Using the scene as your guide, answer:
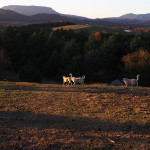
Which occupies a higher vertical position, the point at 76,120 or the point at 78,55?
the point at 78,55

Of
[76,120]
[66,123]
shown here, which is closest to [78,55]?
[76,120]

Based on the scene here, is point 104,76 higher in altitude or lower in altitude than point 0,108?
lower

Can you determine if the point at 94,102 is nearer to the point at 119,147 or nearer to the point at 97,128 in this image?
the point at 97,128

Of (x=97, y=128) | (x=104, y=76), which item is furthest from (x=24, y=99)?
(x=104, y=76)

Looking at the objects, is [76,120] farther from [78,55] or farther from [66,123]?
[78,55]

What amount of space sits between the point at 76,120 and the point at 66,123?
2.05 feet

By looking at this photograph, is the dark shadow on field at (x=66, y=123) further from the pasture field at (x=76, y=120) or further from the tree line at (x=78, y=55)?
the tree line at (x=78, y=55)

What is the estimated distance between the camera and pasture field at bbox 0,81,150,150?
7.94 meters

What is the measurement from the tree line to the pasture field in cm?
2359

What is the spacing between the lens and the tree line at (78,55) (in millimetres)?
41906

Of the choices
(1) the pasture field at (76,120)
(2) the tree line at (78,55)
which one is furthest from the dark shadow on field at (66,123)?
(2) the tree line at (78,55)

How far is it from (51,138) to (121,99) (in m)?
7.60

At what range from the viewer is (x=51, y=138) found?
838 centimetres

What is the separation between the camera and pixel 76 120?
10.6 m
